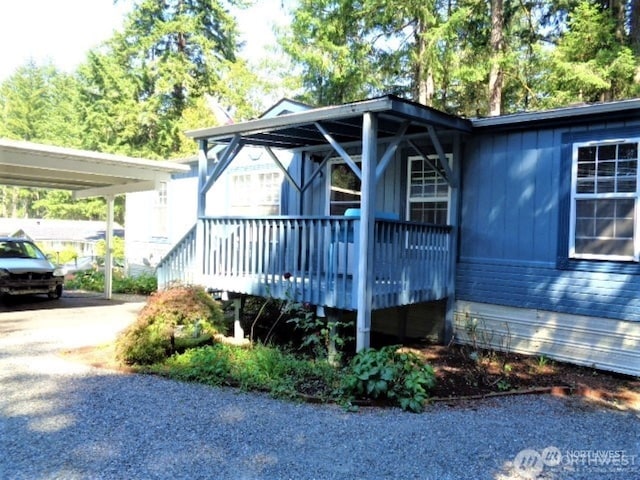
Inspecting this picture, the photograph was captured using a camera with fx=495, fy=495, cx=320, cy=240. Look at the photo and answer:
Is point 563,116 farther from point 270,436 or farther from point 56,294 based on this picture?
point 56,294

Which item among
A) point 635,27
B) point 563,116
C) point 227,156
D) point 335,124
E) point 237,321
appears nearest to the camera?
point 563,116

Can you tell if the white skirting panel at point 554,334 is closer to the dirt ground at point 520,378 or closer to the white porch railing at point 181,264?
the dirt ground at point 520,378

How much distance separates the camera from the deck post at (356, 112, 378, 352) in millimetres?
5672

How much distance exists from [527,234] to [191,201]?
851 cm

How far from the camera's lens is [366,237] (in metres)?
5.67

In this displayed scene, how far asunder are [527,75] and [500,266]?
38.6 feet

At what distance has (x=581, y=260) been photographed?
6258 millimetres

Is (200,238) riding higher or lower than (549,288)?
higher

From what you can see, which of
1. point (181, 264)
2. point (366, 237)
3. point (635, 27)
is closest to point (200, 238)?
point (181, 264)

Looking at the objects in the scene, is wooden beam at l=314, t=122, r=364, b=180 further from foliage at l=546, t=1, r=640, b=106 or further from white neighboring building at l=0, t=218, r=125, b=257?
white neighboring building at l=0, t=218, r=125, b=257

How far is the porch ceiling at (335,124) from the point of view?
18.8ft

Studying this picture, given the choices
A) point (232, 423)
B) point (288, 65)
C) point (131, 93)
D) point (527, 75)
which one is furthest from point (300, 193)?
point (131, 93)

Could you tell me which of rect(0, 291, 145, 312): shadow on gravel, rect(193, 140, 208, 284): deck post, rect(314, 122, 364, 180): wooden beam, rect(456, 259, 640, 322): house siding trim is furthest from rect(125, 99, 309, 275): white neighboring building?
rect(456, 259, 640, 322): house siding trim

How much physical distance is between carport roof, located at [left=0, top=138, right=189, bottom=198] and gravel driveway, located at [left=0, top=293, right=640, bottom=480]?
422cm
